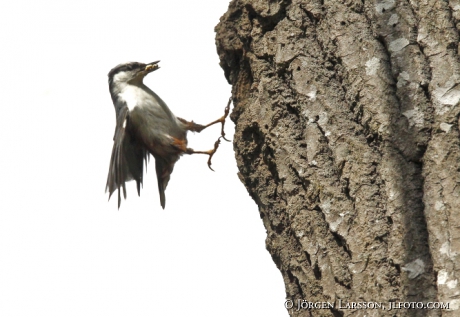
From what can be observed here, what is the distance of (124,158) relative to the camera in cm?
368

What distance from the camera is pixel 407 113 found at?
1.57 m

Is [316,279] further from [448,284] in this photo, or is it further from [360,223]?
[448,284]

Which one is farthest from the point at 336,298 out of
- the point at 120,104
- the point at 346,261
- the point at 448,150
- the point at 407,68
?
the point at 120,104

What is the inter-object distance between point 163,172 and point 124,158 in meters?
0.36

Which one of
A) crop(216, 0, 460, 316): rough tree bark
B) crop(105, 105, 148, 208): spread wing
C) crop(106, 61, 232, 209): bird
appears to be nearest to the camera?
crop(216, 0, 460, 316): rough tree bark

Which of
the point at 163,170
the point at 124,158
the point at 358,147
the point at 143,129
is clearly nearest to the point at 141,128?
the point at 143,129

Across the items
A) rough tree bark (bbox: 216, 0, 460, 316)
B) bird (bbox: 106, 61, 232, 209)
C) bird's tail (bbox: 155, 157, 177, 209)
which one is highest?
bird (bbox: 106, 61, 232, 209)

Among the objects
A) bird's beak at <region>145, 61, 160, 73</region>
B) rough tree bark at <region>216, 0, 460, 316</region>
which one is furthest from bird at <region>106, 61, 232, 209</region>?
rough tree bark at <region>216, 0, 460, 316</region>

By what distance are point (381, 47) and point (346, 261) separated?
586 mm

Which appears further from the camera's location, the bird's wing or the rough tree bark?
the bird's wing

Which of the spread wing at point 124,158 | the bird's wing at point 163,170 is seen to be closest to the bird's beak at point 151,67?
the spread wing at point 124,158

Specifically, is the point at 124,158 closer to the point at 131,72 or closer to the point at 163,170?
the point at 163,170

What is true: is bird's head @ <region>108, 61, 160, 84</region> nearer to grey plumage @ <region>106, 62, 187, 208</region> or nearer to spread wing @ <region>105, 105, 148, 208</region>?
grey plumage @ <region>106, 62, 187, 208</region>

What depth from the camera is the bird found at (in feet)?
12.2
